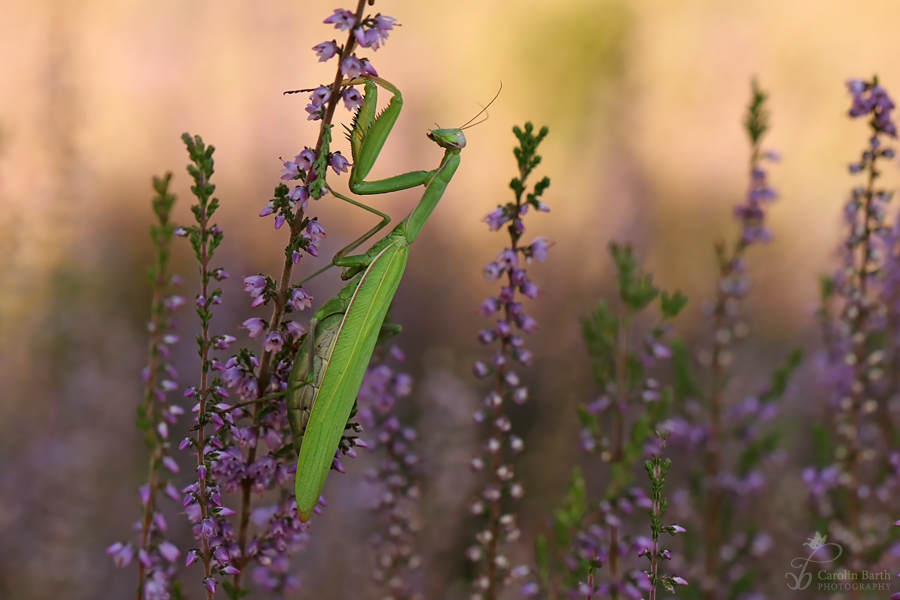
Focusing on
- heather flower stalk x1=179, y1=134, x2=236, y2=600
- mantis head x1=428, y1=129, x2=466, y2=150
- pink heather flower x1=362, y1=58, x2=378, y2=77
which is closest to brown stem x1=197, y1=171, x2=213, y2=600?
heather flower stalk x1=179, y1=134, x2=236, y2=600

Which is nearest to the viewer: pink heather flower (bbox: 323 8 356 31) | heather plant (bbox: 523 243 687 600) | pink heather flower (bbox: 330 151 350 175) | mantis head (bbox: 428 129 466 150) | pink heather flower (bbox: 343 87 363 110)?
pink heather flower (bbox: 323 8 356 31)

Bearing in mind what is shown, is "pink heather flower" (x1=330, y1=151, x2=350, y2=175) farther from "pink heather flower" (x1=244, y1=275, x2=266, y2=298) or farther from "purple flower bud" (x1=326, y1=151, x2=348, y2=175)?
"pink heather flower" (x1=244, y1=275, x2=266, y2=298)

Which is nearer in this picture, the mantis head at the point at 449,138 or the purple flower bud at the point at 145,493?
the purple flower bud at the point at 145,493

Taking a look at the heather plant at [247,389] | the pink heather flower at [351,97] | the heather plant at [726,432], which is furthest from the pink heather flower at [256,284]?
the heather plant at [726,432]

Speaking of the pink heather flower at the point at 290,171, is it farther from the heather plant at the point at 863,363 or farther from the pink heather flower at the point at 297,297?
the heather plant at the point at 863,363

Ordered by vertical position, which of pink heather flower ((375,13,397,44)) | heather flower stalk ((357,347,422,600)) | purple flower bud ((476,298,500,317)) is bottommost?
heather flower stalk ((357,347,422,600))

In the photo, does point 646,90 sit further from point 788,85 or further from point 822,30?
point 822,30
